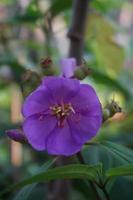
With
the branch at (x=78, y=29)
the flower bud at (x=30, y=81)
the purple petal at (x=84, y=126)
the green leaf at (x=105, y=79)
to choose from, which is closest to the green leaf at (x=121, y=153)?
the purple petal at (x=84, y=126)

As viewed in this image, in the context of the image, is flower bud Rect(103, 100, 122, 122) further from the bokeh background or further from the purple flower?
the bokeh background

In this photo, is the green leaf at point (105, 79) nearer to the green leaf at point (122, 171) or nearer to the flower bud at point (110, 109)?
the flower bud at point (110, 109)

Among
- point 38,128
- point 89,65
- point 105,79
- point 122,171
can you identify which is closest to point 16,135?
point 38,128

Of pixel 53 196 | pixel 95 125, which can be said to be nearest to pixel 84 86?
pixel 95 125

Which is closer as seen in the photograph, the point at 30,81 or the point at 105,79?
the point at 30,81

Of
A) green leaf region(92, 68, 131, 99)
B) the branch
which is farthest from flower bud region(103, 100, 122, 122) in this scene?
green leaf region(92, 68, 131, 99)

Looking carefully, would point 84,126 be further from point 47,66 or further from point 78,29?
point 78,29
